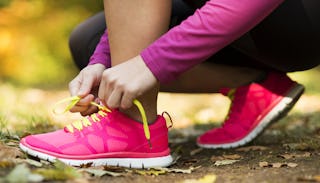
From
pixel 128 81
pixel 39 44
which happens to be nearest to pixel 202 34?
pixel 128 81

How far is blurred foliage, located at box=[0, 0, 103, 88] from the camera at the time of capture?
5699 mm

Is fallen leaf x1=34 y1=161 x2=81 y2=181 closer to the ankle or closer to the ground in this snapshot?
the ground

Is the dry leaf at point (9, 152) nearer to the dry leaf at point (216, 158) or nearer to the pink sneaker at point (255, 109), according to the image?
the dry leaf at point (216, 158)

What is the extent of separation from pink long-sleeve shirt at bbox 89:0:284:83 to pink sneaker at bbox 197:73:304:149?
67 cm

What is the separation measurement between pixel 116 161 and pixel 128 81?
0.27 meters

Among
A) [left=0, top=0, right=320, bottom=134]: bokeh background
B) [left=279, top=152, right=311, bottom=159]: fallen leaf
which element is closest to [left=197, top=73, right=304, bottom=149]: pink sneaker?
[left=279, top=152, right=311, bottom=159]: fallen leaf

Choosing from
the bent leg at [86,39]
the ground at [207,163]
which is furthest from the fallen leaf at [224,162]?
the bent leg at [86,39]

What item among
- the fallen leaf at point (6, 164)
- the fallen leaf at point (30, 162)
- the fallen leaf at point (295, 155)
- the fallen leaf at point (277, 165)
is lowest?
the fallen leaf at point (295, 155)

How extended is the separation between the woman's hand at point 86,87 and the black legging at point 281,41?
0.46 m

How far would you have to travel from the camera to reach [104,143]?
1479 mm

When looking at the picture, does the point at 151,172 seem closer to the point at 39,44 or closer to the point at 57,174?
the point at 57,174

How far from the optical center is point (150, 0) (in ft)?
4.70

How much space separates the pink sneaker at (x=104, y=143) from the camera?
1.44 metres

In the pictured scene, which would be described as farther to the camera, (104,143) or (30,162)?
(104,143)
